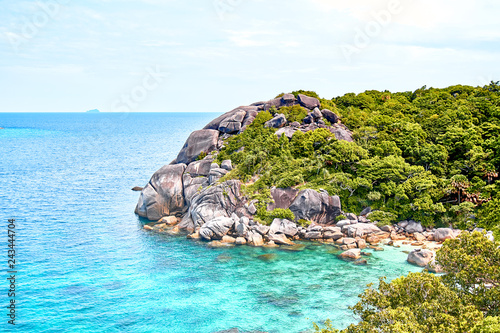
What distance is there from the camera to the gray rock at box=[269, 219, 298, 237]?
4444cm

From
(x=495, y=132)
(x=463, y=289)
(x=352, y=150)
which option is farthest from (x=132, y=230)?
(x=495, y=132)

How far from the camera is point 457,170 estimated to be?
4800cm

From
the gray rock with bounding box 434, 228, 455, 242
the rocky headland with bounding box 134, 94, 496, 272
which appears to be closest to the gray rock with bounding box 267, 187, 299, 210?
the rocky headland with bounding box 134, 94, 496, 272

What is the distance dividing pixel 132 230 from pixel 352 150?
31.3 metres

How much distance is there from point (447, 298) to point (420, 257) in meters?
20.8

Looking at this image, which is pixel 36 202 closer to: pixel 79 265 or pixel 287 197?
pixel 79 265

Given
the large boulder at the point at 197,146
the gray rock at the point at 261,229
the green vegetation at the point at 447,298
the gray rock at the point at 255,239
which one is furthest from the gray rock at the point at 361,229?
the large boulder at the point at 197,146

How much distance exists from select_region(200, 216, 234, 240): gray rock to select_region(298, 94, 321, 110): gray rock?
3390 centimetres

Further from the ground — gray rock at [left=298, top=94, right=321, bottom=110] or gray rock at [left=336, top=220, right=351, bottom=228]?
gray rock at [left=298, top=94, right=321, bottom=110]

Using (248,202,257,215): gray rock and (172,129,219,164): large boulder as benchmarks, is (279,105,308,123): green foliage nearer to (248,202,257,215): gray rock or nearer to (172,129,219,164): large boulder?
(172,129,219,164): large boulder

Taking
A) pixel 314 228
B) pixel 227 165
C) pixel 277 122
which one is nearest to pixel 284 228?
pixel 314 228

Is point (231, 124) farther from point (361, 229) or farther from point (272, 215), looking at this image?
point (361, 229)

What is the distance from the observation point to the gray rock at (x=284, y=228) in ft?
146

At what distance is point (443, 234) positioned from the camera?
41.7 m
